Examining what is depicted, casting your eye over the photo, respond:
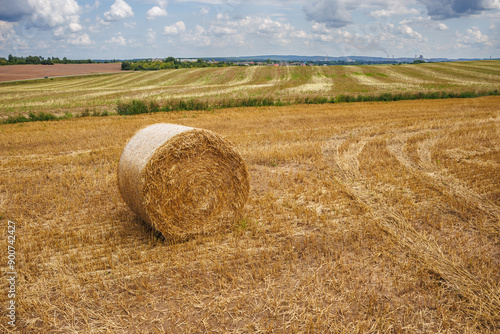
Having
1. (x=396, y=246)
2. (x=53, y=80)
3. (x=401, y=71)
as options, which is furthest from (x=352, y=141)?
(x=53, y=80)

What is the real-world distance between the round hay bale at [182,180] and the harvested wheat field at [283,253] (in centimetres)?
35

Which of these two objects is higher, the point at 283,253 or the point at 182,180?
the point at 182,180

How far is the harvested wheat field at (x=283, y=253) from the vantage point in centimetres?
399

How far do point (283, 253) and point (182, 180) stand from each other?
7.08 ft

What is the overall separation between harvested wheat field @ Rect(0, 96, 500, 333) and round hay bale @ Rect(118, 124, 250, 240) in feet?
1.15

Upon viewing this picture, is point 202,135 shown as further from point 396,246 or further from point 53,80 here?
point 53,80

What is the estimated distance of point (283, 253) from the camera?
Result: 5.41m

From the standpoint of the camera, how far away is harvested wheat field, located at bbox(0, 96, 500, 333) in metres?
3.99

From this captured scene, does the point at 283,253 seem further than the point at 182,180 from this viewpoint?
No

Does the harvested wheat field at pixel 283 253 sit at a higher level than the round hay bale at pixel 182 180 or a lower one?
lower

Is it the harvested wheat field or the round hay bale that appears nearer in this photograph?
the harvested wheat field

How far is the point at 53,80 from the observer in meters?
56.4

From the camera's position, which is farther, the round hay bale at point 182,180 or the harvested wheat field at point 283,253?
the round hay bale at point 182,180

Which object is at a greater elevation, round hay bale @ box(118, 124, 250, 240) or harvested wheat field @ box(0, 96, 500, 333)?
round hay bale @ box(118, 124, 250, 240)
